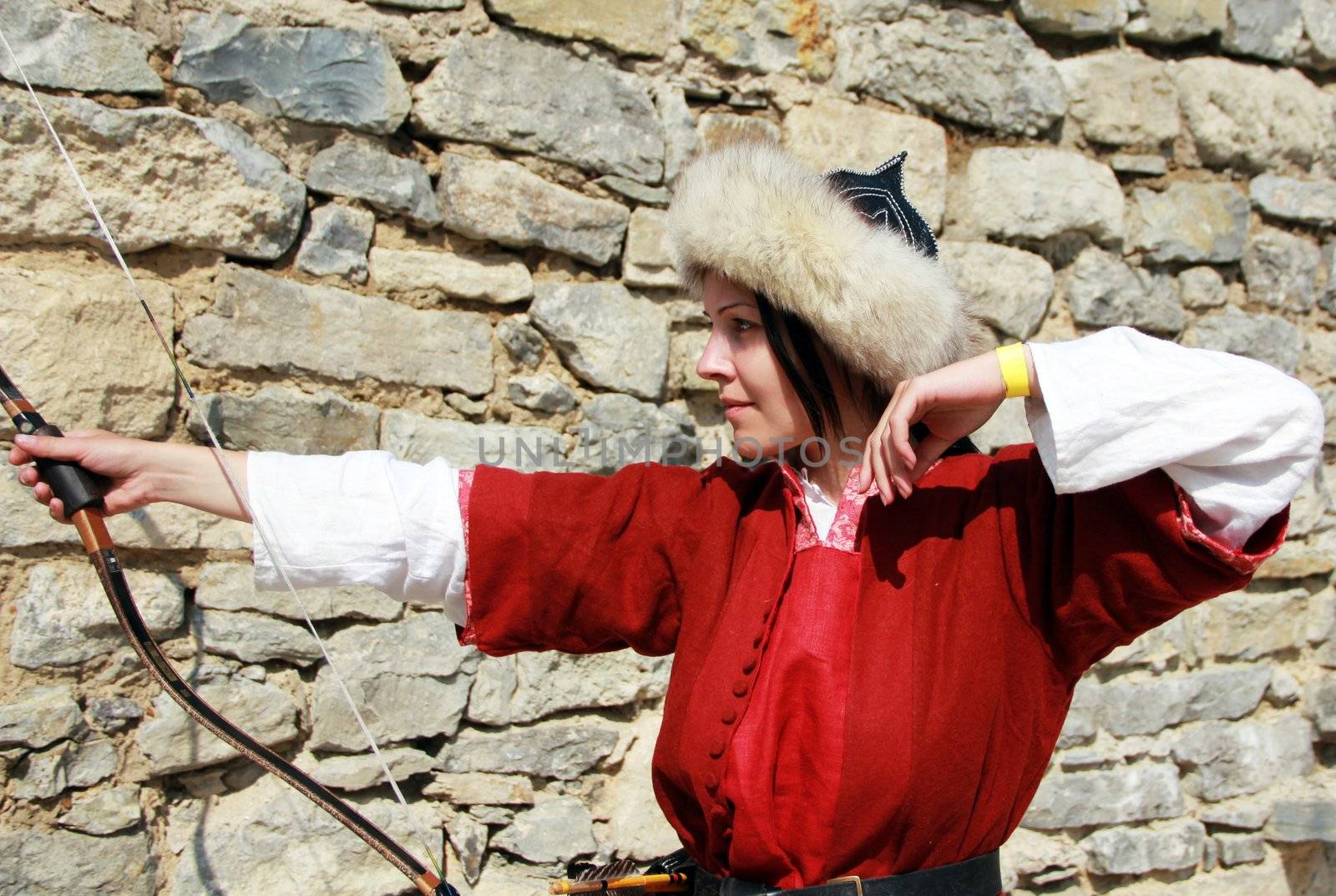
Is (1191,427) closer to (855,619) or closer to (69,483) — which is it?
(855,619)

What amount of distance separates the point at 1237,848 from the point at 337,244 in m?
2.59

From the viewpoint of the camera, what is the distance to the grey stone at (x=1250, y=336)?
2.76m

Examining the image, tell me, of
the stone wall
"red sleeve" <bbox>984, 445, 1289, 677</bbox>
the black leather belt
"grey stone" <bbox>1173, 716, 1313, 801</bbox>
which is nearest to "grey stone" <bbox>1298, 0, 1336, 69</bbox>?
the stone wall

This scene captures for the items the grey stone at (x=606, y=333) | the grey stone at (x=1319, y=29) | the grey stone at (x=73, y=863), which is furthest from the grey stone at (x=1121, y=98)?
the grey stone at (x=73, y=863)

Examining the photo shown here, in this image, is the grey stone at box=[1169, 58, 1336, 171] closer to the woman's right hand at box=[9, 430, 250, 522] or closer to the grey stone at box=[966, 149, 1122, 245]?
the grey stone at box=[966, 149, 1122, 245]

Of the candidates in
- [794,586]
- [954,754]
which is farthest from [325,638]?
[954,754]

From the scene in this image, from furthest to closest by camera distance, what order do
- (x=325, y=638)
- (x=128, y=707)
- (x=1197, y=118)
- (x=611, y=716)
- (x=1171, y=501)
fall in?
(x=1197, y=118) < (x=611, y=716) < (x=325, y=638) < (x=128, y=707) < (x=1171, y=501)

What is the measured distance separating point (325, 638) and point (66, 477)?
76 centimetres

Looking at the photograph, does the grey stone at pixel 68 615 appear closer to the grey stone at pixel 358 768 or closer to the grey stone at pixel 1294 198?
the grey stone at pixel 358 768

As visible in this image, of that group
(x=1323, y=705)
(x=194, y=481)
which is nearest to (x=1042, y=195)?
(x=1323, y=705)

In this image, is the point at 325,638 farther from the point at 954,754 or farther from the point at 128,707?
the point at 954,754

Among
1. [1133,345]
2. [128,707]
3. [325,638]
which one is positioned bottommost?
[128,707]

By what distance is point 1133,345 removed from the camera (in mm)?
1227

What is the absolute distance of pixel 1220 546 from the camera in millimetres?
1159
